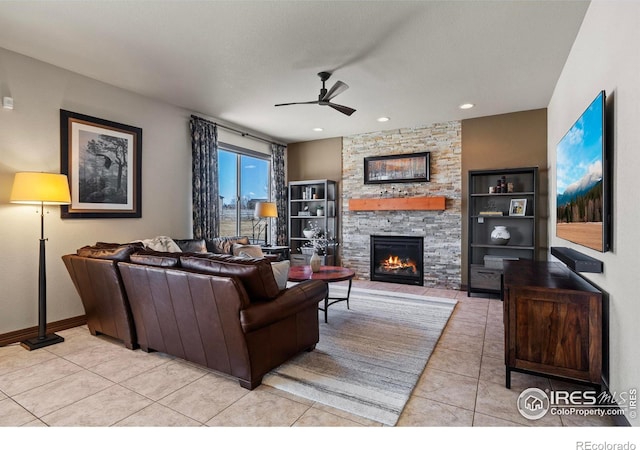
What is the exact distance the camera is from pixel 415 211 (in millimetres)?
5910

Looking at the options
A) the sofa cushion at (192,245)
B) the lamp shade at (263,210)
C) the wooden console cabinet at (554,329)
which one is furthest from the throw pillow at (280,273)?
the lamp shade at (263,210)

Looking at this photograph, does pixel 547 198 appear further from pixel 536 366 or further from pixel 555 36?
pixel 536 366

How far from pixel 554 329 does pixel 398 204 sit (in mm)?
3887

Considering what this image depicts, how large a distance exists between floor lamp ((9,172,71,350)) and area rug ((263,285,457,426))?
2.31 meters

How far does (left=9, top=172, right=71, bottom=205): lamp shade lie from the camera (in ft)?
9.69

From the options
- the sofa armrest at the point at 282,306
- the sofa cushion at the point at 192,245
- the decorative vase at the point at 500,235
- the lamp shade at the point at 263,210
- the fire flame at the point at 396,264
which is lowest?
the fire flame at the point at 396,264

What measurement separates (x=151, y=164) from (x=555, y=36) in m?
4.62

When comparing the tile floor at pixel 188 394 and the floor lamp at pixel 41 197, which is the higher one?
the floor lamp at pixel 41 197

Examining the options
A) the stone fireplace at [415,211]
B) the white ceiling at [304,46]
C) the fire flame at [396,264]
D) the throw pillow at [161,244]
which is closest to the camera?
the white ceiling at [304,46]

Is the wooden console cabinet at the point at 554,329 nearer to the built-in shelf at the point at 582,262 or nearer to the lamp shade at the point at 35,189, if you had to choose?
the built-in shelf at the point at 582,262

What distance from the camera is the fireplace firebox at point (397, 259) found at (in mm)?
5898

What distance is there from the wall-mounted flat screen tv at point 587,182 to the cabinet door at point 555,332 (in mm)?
394

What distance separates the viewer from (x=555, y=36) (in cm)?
290
